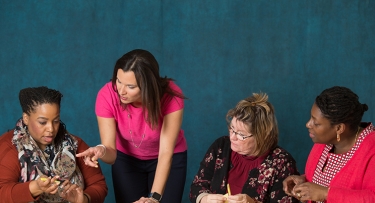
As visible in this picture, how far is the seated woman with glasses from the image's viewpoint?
255cm

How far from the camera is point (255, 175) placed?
8.42ft

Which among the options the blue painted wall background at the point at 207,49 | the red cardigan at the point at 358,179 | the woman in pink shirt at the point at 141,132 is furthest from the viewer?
the blue painted wall background at the point at 207,49

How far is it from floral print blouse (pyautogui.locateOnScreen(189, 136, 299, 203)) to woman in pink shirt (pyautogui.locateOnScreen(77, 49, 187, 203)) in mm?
191

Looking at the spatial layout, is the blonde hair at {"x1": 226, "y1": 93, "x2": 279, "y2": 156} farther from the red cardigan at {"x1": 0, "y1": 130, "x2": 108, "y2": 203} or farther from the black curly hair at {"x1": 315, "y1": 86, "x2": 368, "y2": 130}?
the red cardigan at {"x1": 0, "y1": 130, "x2": 108, "y2": 203}

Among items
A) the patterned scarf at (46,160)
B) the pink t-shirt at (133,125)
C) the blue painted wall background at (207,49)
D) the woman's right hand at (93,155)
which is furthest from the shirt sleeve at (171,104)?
the blue painted wall background at (207,49)

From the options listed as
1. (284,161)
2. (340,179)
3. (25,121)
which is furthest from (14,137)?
(340,179)

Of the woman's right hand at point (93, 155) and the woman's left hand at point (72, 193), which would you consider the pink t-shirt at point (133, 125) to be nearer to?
the woman's right hand at point (93, 155)

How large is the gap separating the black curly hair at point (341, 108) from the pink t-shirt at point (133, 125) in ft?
2.35

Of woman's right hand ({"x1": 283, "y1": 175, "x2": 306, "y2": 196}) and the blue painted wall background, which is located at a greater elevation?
the blue painted wall background

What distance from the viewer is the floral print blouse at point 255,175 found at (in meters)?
2.54

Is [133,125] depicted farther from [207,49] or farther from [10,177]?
[207,49]

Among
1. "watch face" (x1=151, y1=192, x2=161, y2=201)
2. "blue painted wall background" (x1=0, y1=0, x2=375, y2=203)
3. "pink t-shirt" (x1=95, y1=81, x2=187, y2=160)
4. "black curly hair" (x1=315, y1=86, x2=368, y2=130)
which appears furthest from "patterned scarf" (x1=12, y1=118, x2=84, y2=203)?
"blue painted wall background" (x1=0, y1=0, x2=375, y2=203)

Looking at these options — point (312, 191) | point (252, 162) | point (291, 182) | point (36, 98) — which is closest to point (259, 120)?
point (252, 162)

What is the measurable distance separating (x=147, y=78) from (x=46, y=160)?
0.64 metres
